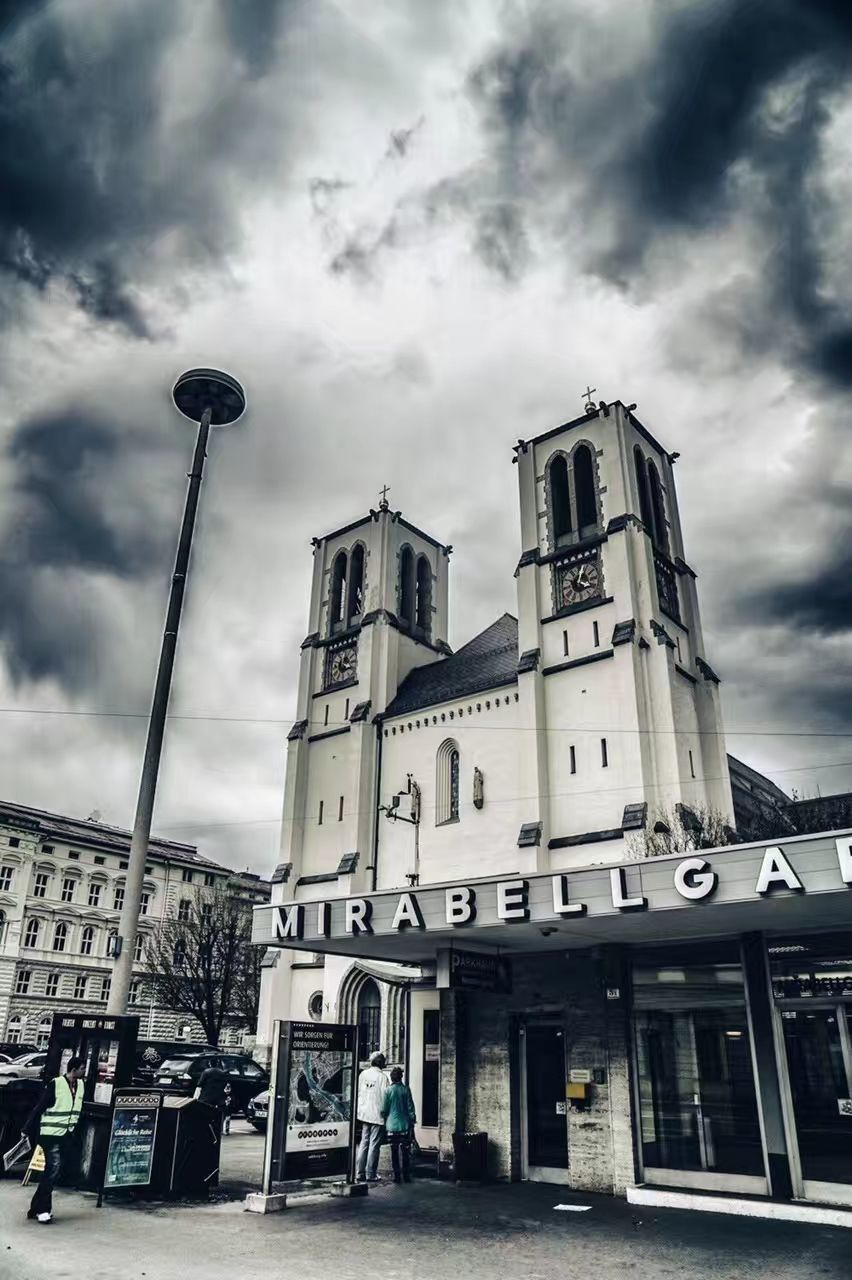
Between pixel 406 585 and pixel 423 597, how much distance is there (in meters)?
1.18

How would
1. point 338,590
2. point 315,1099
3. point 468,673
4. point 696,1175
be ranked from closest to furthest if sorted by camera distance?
1. point 696,1175
2. point 315,1099
3. point 468,673
4. point 338,590

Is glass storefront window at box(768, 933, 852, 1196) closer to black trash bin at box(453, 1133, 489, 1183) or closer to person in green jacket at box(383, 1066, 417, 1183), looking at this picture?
black trash bin at box(453, 1133, 489, 1183)

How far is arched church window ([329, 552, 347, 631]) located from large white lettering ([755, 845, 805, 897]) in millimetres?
26147

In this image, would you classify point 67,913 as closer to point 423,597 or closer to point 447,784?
point 423,597

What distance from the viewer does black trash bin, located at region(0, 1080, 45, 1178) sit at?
1270 cm

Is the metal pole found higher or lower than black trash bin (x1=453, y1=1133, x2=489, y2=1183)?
higher

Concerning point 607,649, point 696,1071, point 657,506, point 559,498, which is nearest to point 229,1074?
point 607,649

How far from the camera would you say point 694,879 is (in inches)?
398

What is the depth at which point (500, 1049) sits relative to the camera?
1417 centimetres

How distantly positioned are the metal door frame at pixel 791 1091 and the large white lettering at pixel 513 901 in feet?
11.4

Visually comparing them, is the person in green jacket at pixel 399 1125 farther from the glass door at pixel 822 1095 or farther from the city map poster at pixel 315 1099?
the glass door at pixel 822 1095

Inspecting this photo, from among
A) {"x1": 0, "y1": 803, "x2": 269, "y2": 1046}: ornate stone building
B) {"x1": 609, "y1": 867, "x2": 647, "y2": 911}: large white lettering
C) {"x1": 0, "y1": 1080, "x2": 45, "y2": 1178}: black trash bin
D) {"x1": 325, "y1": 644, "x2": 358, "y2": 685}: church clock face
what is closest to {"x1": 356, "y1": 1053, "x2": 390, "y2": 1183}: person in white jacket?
{"x1": 0, "y1": 1080, "x2": 45, "y2": 1178}: black trash bin

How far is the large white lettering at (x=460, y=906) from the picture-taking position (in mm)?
11930

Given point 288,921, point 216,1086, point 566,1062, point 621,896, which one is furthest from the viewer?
point 216,1086
